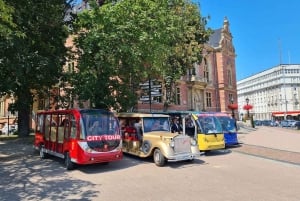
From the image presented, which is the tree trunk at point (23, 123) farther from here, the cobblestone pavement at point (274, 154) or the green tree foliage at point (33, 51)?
the cobblestone pavement at point (274, 154)

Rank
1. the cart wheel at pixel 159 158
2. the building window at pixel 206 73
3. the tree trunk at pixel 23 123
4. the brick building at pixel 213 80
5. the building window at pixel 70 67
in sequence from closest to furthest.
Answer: the cart wheel at pixel 159 158, the building window at pixel 70 67, the tree trunk at pixel 23 123, the brick building at pixel 213 80, the building window at pixel 206 73

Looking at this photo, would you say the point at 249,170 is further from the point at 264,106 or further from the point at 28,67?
the point at 264,106

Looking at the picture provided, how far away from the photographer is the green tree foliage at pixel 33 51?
15.8m

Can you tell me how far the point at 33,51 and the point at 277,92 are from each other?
4272 inches

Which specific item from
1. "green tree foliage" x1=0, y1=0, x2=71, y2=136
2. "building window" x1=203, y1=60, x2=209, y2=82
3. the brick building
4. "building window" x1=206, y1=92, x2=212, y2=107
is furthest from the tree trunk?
"building window" x1=203, y1=60, x2=209, y2=82

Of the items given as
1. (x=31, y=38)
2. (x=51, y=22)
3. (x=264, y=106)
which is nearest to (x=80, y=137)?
(x=31, y=38)

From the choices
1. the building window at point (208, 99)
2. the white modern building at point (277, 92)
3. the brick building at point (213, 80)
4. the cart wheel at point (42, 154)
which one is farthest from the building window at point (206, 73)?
the white modern building at point (277, 92)

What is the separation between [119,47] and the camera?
18453 mm

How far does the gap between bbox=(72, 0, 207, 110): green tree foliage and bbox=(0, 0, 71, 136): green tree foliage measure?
5.06ft

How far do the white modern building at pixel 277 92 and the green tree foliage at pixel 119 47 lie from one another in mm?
86443

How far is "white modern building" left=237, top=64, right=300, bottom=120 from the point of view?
361 feet

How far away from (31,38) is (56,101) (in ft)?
19.2

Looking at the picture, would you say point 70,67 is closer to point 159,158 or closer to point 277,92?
point 159,158

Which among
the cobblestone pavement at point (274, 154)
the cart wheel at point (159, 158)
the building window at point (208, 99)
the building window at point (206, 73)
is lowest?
the cobblestone pavement at point (274, 154)
